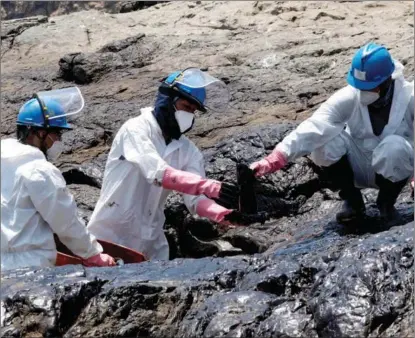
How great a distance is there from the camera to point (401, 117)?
7035 millimetres

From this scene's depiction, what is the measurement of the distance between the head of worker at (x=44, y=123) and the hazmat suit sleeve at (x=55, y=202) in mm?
401

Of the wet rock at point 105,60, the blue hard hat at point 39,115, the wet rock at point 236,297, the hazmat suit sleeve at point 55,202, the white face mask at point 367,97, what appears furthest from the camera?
the wet rock at point 105,60

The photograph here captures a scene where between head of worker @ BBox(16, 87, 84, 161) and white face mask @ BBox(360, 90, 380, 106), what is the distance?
70.0 inches

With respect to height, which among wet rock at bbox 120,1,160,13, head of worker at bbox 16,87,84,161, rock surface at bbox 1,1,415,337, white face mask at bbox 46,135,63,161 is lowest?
wet rock at bbox 120,1,160,13

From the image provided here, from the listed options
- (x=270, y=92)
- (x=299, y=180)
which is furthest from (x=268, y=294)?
(x=270, y=92)

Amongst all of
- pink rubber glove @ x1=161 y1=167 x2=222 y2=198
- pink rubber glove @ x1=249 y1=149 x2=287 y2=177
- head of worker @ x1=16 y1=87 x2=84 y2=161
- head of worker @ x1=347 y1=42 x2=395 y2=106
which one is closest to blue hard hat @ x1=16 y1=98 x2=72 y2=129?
head of worker @ x1=16 y1=87 x2=84 y2=161

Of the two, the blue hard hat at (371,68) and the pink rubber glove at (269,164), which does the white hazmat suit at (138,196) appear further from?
the blue hard hat at (371,68)

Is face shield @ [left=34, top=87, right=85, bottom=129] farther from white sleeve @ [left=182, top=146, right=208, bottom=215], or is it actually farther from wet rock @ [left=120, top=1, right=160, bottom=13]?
wet rock @ [left=120, top=1, right=160, bottom=13]

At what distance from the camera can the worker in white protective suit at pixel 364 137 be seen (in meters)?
6.86

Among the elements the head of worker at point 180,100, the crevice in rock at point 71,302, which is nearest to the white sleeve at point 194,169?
the head of worker at point 180,100

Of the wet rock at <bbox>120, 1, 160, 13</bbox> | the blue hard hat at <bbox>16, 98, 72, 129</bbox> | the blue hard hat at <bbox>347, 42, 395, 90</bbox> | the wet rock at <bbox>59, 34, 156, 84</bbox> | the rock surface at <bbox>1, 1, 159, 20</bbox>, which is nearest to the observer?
the blue hard hat at <bbox>16, 98, 72, 129</bbox>

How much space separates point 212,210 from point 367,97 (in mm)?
1206

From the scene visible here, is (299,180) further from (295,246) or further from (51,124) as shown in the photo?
(51,124)

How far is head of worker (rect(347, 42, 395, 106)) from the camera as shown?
6840 millimetres
